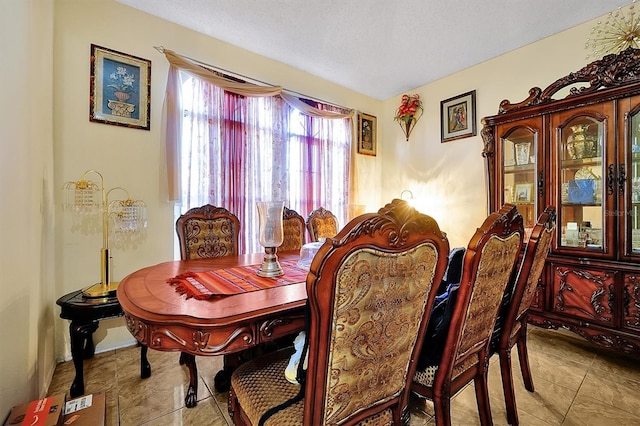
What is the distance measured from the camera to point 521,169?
8.29 feet

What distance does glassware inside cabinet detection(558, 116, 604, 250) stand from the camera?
209 centimetres

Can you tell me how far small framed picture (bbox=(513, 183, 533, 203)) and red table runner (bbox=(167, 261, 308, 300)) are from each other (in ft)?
7.05

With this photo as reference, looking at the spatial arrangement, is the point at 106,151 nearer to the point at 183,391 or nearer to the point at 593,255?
the point at 183,391

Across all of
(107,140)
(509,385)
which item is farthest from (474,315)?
(107,140)

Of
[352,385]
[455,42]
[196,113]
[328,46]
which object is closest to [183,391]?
[352,385]

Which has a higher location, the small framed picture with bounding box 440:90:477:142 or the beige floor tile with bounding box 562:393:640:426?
the small framed picture with bounding box 440:90:477:142

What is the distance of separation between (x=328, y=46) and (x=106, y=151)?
220 centimetres

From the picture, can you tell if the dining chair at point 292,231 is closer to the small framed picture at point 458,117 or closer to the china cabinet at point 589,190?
the china cabinet at point 589,190

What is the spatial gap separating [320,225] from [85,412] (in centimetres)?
210

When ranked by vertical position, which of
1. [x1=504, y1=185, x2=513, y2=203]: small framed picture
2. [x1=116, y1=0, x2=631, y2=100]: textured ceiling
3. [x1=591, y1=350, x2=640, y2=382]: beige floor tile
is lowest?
[x1=591, y1=350, x2=640, y2=382]: beige floor tile

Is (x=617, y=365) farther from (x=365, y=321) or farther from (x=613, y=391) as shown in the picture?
(x=365, y=321)

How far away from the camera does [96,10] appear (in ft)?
7.14

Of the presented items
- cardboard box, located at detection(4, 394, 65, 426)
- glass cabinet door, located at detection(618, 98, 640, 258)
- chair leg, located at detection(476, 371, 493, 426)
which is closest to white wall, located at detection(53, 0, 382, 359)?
cardboard box, located at detection(4, 394, 65, 426)

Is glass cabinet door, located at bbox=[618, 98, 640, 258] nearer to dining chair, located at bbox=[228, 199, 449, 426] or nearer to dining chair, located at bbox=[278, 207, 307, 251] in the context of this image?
dining chair, located at bbox=[228, 199, 449, 426]
